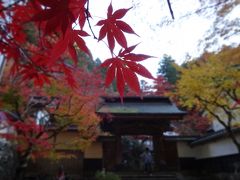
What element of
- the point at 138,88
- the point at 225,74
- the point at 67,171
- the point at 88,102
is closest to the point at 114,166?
the point at 67,171

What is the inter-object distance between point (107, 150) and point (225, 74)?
25.2 ft

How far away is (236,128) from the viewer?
1384cm

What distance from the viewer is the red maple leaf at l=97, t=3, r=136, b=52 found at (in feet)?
5.25

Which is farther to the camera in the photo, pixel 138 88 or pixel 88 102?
pixel 88 102

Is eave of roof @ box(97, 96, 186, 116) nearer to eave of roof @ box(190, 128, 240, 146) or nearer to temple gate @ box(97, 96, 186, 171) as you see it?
temple gate @ box(97, 96, 186, 171)

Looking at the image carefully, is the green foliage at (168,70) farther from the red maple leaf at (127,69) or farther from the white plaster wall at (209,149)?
the red maple leaf at (127,69)

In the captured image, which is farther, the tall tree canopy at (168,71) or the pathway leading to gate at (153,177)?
the tall tree canopy at (168,71)

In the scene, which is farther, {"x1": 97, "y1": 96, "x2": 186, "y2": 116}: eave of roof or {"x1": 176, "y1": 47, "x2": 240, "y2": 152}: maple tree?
{"x1": 97, "y1": 96, "x2": 186, "y2": 116}: eave of roof

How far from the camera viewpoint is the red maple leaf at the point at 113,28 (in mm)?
1600

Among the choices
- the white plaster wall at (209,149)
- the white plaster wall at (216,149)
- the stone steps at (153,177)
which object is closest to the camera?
the stone steps at (153,177)

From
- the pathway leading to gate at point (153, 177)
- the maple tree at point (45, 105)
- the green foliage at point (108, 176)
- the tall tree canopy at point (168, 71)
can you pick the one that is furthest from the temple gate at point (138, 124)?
the tall tree canopy at point (168, 71)

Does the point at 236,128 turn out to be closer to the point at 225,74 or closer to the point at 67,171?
the point at 225,74

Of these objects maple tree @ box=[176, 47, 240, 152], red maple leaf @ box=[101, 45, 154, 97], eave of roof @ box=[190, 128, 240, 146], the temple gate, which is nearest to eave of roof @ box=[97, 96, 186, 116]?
the temple gate

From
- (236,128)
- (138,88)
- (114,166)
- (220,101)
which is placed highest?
(220,101)
